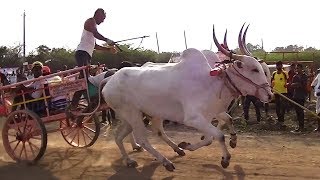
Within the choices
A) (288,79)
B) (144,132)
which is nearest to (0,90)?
(144,132)

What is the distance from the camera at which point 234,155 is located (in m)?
8.58

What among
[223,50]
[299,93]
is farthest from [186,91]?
[299,93]

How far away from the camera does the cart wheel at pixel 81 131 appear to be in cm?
945

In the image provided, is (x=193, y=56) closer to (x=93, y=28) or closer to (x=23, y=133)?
(x=93, y=28)

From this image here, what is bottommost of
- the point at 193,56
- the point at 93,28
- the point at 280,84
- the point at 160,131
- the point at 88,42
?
the point at 160,131

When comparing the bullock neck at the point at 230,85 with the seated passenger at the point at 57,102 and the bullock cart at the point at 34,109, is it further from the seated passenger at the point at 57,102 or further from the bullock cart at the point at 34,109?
the seated passenger at the point at 57,102

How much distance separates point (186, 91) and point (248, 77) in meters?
0.90

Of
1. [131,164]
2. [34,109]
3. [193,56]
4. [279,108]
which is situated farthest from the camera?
[279,108]

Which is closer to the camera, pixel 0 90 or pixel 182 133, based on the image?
pixel 0 90

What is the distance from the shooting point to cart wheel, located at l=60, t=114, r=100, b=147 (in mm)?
9445

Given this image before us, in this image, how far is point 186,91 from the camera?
718 centimetres

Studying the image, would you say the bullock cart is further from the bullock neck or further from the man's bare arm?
the bullock neck

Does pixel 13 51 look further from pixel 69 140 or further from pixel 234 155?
pixel 234 155

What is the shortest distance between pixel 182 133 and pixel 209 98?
524 cm
